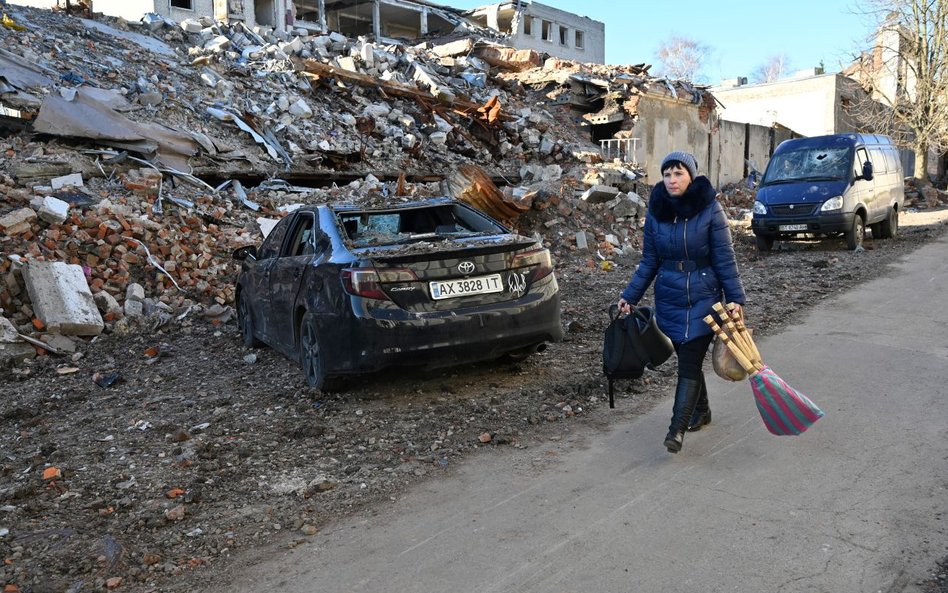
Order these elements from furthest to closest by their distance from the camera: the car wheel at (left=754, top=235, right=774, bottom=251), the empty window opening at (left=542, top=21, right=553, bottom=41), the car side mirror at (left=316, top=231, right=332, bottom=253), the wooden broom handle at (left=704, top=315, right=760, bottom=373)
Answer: the empty window opening at (left=542, top=21, right=553, bottom=41) → the car wheel at (left=754, top=235, right=774, bottom=251) → the car side mirror at (left=316, top=231, right=332, bottom=253) → the wooden broom handle at (left=704, top=315, right=760, bottom=373)

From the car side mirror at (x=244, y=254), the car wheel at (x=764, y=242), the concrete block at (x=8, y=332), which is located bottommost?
the concrete block at (x=8, y=332)

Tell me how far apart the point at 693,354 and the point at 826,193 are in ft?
31.6

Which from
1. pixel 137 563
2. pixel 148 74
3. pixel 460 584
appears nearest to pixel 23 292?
pixel 137 563

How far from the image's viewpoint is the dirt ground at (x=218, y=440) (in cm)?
335

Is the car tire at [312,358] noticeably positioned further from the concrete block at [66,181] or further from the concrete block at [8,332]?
the concrete block at [66,181]

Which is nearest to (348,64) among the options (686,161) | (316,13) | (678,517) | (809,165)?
(809,165)

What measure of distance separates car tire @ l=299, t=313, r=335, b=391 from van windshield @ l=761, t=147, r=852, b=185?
1056 centimetres

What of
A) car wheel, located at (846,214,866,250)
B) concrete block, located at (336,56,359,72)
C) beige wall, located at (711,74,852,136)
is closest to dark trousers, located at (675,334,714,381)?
car wheel, located at (846,214,866,250)

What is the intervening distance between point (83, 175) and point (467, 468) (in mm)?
10463

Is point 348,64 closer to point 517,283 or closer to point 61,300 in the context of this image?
point 61,300

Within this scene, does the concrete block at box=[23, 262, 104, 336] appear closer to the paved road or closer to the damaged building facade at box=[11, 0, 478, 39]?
the paved road

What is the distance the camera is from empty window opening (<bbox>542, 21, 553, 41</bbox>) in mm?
49969

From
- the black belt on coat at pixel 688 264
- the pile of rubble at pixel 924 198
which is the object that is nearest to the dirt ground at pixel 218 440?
the black belt on coat at pixel 688 264

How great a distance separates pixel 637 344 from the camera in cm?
420
